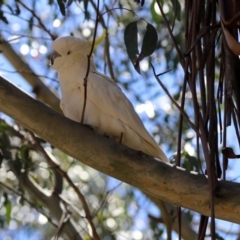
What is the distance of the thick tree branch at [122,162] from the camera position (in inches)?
40.4

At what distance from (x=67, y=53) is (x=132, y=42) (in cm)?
49

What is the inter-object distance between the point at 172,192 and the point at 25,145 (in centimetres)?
122

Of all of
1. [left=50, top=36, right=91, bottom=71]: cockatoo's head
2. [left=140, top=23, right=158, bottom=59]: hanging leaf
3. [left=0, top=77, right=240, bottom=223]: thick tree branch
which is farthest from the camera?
[left=50, top=36, right=91, bottom=71]: cockatoo's head

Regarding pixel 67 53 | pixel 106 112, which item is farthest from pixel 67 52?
pixel 106 112

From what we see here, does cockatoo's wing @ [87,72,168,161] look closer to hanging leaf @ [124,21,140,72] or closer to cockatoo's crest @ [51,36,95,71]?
cockatoo's crest @ [51,36,95,71]

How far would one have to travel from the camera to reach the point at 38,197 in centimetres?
225

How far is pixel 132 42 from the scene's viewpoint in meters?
1.31

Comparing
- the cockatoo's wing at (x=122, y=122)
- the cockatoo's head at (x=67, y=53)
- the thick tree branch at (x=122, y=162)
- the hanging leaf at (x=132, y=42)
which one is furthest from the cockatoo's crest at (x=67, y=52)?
the thick tree branch at (x=122, y=162)

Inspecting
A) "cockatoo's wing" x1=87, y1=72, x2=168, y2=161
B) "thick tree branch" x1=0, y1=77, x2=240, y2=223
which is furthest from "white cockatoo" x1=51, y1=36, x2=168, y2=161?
"thick tree branch" x1=0, y1=77, x2=240, y2=223

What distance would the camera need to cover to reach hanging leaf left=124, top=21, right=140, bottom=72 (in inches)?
51.2

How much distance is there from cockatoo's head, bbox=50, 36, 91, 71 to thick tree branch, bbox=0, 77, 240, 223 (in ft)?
2.09

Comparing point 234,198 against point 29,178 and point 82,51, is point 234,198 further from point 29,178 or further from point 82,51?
point 29,178

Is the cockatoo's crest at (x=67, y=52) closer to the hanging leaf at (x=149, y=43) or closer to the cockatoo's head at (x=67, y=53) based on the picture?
the cockatoo's head at (x=67, y=53)

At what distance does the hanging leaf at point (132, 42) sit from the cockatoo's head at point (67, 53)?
0.44m
